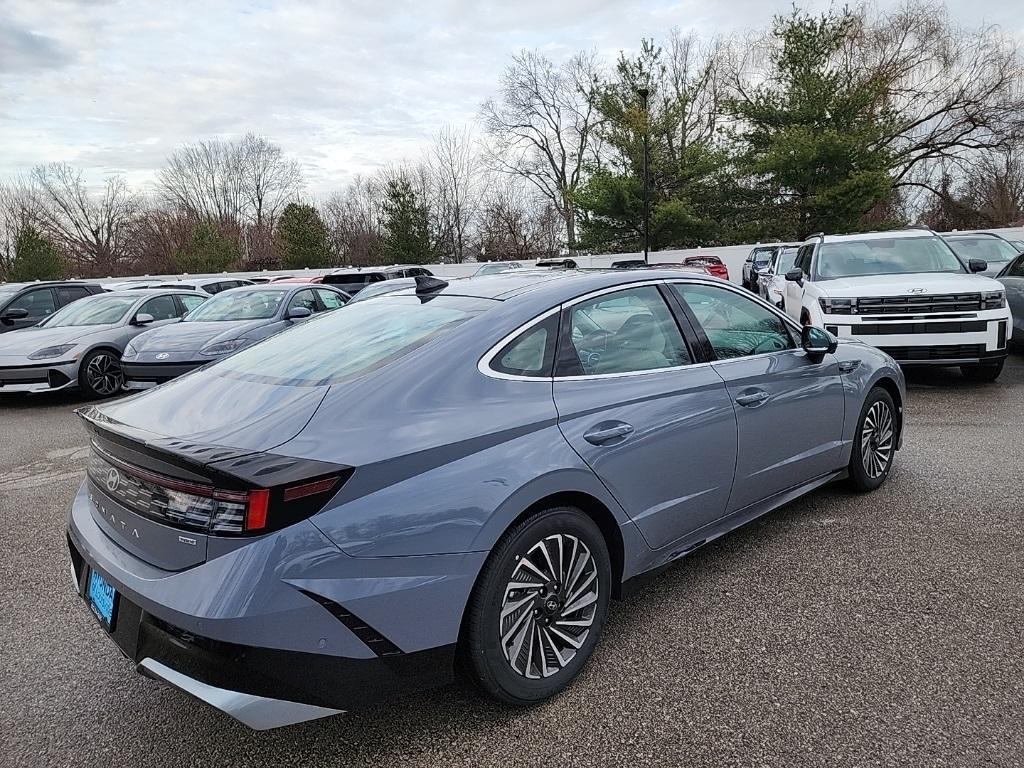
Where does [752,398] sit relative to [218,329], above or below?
above

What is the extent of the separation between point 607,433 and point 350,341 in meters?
1.11

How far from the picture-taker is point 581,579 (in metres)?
2.51

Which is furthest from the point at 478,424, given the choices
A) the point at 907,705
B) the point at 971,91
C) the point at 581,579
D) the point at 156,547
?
the point at 971,91

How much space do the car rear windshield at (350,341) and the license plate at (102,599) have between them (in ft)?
2.72

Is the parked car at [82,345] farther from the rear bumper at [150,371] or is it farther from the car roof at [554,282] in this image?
the car roof at [554,282]

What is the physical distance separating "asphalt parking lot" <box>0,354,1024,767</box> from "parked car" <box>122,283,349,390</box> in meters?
4.79

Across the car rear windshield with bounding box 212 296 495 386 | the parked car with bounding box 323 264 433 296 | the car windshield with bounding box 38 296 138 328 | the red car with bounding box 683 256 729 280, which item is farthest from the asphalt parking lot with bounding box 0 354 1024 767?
the red car with bounding box 683 256 729 280

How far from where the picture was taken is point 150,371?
835 centimetres

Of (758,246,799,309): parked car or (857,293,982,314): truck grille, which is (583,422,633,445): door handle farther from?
(758,246,799,309): parked car

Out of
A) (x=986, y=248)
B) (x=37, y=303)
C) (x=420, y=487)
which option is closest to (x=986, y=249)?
(x=986, y=248)

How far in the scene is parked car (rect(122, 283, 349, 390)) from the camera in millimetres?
8375

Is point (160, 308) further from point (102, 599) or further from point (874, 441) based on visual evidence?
point (874, 441)

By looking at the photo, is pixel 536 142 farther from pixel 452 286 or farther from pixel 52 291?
pixel 452 286

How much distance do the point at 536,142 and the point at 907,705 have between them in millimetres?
52061
